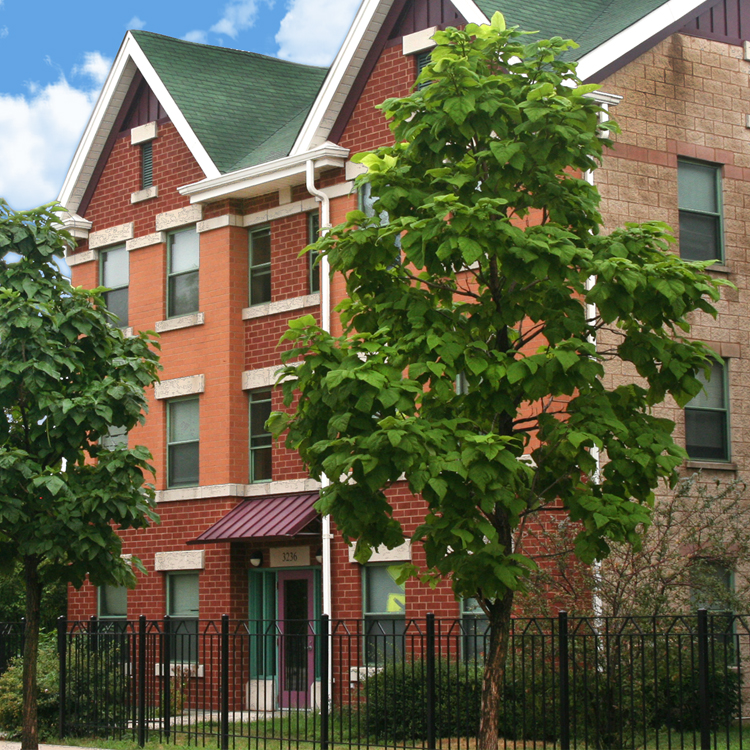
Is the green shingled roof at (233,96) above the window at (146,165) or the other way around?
above

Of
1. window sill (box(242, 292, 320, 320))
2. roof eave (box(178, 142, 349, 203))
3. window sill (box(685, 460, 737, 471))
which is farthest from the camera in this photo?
window sill (box(242, 292, 320, 320))

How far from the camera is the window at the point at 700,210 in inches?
859

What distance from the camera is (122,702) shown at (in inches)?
727

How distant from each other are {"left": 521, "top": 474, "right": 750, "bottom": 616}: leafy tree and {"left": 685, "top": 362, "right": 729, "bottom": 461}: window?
1349 millimetres

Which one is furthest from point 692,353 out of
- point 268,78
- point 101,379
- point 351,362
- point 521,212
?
point 268,78

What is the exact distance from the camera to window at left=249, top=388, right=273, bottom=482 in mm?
24906

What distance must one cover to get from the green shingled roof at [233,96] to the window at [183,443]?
5008mm

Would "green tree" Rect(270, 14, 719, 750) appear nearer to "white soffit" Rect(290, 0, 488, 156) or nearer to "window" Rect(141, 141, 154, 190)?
"white soffit" Rect(290, 0, 488, 156)

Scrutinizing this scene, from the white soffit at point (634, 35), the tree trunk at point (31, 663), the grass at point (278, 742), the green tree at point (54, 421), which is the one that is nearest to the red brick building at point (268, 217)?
the white soffit at point (634, 35)

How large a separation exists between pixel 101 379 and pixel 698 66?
40.6 feet

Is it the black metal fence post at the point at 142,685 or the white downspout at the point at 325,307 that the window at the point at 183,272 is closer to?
the white downspout at the point at 325,307

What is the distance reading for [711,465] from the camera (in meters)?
21.0

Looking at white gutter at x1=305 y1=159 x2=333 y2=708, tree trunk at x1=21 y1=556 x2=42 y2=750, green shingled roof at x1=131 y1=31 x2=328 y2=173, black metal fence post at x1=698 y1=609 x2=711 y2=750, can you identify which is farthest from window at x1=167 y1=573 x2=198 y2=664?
black metal fence post at x1=698 y1=609 x2=711 y2=750

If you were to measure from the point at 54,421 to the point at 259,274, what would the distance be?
10.6 metres
